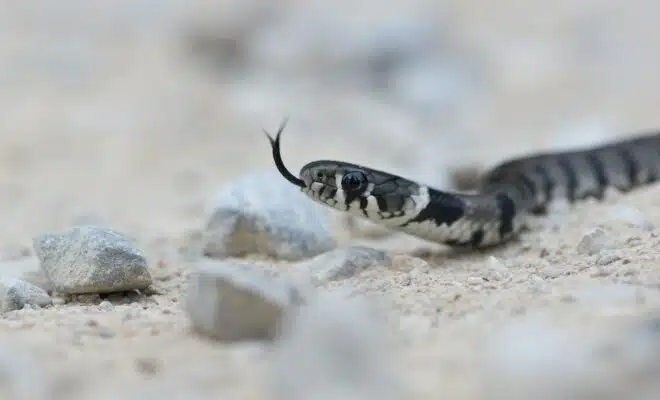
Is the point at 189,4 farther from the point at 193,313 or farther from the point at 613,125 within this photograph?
the point at 193,313

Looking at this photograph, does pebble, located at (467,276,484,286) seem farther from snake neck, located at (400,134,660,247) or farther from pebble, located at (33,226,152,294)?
pebble, located at (33,226,152,294)

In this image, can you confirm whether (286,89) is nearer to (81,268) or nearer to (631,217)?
(631,217)

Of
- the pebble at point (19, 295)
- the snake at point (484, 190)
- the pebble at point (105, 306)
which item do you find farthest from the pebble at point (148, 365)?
the snake at point (484, 190)

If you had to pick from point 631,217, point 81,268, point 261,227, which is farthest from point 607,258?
point 81,268

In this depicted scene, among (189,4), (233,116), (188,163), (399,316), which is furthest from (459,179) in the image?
(189,4)

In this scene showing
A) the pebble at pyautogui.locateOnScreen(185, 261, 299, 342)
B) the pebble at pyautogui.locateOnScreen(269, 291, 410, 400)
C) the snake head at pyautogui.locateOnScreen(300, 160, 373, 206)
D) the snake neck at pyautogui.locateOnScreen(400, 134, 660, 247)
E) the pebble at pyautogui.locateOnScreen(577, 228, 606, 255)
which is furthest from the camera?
the snake neck at pyautogui.locateOnScreen(400, 134, 660, 247)

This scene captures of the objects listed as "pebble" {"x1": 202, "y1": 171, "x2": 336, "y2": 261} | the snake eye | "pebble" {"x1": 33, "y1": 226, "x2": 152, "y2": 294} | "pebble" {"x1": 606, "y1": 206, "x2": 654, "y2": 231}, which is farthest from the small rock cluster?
"pebble" {"x1": 606, "y1": 206, "x2": 654, "y2": 231}
